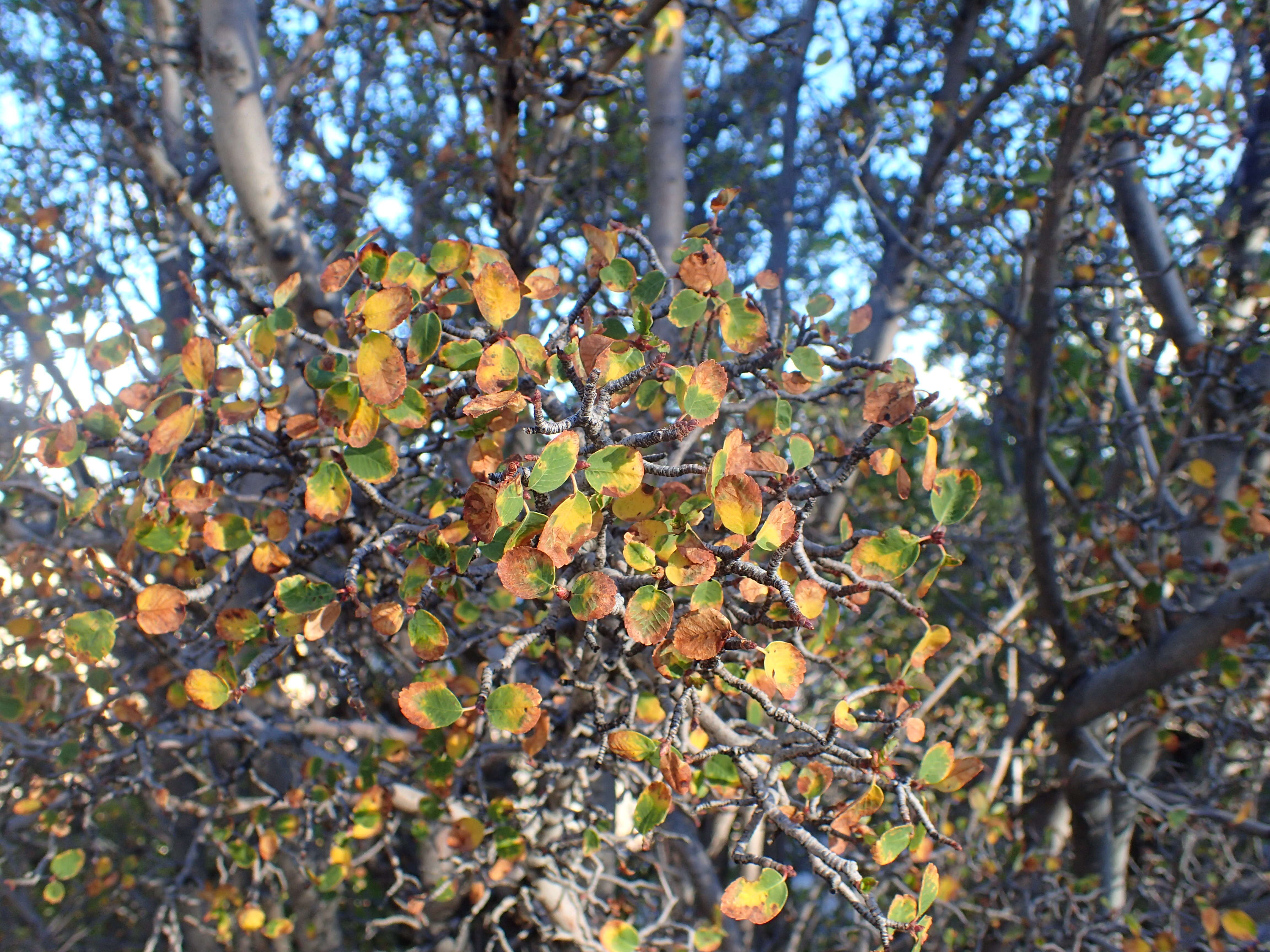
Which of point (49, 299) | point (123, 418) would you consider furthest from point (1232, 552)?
point (49, 299)

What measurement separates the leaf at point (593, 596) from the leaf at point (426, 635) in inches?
9.1

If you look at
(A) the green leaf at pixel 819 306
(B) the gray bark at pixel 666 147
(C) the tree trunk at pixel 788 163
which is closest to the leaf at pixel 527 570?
(A) the green leaf at pixel 819 306

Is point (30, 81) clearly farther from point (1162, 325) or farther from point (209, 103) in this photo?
point (1162, 325)

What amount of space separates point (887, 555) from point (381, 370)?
2.44 ft

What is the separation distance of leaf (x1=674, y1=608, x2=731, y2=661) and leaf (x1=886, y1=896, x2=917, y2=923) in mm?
451

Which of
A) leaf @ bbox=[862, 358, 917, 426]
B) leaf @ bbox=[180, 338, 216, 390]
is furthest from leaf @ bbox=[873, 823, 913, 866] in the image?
leaf @ bbox=[180, 338, 216, 390]

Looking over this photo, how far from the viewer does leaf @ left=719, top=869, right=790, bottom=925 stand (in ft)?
3.13

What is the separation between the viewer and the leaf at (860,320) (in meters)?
1.45

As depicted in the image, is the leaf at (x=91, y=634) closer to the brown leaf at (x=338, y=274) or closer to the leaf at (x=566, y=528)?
the brown leaf at (x=338, y=274)

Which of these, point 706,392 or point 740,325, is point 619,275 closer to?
point 740,325

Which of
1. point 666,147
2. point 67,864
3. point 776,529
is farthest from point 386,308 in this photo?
point 666,147

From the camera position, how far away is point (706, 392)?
98 centimetres

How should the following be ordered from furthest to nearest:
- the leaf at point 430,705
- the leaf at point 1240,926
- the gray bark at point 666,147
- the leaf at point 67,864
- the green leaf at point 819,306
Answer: the gray bark at point 666,147 < the leaf at point 1240,926 < the leaf at point 67,864 < the green leaf at point 819,306 < the leaf at point 430,705

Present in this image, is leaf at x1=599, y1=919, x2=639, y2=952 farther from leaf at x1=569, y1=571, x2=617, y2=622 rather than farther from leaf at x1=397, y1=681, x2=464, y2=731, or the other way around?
leaf at x1=569, y1=571, x2=617, y2=622
